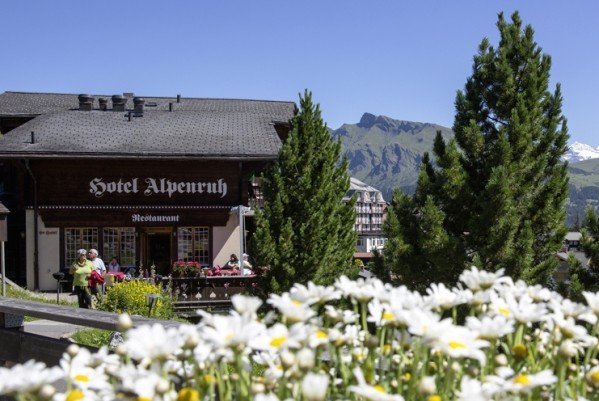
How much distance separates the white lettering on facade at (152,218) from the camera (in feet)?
97.2

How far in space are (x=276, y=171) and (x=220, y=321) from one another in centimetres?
1772

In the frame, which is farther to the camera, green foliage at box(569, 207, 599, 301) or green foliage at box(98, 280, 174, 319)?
green foliage at box(98, 280, 174, 319)

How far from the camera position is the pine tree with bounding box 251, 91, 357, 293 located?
18.7 m

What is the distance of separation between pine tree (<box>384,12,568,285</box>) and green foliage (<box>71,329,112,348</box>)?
4.73 metres

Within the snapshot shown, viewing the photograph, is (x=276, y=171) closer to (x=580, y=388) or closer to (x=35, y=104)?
(x=580, y=388)

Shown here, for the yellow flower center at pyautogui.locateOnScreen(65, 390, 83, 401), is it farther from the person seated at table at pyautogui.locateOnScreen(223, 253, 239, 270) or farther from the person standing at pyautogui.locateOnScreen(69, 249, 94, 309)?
the person seated at table at pyautogui.locateOnScreen(223, 253, 239, 270)

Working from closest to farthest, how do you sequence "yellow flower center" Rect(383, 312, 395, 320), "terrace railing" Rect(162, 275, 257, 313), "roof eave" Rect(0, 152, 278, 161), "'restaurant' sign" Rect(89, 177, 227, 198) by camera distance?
"yellow flower center" Rect(383, 312, 395, 320)
"terrace railing" Rect(162, 275, 257, 313)
"roof eave" Rect(0, 152, 278, 161)
"'restaurant' sign" Rect(89, 177, 227, 198)

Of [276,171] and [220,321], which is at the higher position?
[276,171]

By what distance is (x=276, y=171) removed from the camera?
19578 millimetres

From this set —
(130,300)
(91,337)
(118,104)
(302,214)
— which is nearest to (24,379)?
(91,337)

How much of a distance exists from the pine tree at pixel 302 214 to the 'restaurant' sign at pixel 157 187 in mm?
10195

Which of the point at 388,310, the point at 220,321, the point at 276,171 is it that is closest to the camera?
the point at 220,321

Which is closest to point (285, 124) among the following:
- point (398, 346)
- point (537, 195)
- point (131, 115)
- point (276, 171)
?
point (131, 115)

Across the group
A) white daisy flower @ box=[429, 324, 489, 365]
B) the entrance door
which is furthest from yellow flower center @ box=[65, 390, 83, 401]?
the entrance door
